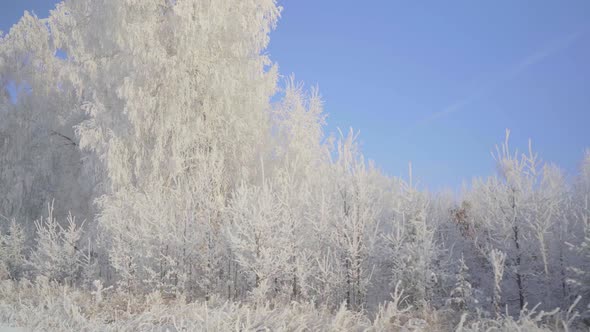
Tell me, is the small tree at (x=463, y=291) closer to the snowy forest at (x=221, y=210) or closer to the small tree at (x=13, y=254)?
the snowy forest at (x=221, y=210)

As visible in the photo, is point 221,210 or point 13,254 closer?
point 221,210

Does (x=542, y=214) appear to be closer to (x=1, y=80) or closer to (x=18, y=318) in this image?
(x=18, y=318)

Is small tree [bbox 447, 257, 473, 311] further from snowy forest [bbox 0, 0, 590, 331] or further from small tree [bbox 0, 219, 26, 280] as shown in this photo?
small tree [bbox 0, 219, 26, 280]

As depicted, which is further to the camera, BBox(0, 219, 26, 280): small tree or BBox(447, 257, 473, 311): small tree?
BBox(0, 219, 26, 280): small tree

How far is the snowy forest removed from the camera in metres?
7.89

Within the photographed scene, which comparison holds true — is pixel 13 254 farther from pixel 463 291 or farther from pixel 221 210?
pixel 463 291

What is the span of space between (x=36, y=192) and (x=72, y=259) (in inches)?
232

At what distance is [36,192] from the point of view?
15.9 metres

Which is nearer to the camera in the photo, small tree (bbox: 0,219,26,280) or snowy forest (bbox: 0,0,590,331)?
snowy forest (bbox: 0,0,590,331)

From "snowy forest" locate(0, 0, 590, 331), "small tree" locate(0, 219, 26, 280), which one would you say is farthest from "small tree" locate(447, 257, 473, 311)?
"small tree" locate(0, 219, 26, 280)

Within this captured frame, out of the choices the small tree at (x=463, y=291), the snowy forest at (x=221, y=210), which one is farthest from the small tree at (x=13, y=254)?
the small tree at (x=463, y=291)

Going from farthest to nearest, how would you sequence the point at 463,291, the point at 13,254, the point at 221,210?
the point at 13,254 < the point at 221,210 < the point at 463,291

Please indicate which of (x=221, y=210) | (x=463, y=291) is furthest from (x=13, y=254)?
(x=463, y=291)

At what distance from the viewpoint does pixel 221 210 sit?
10133mm
